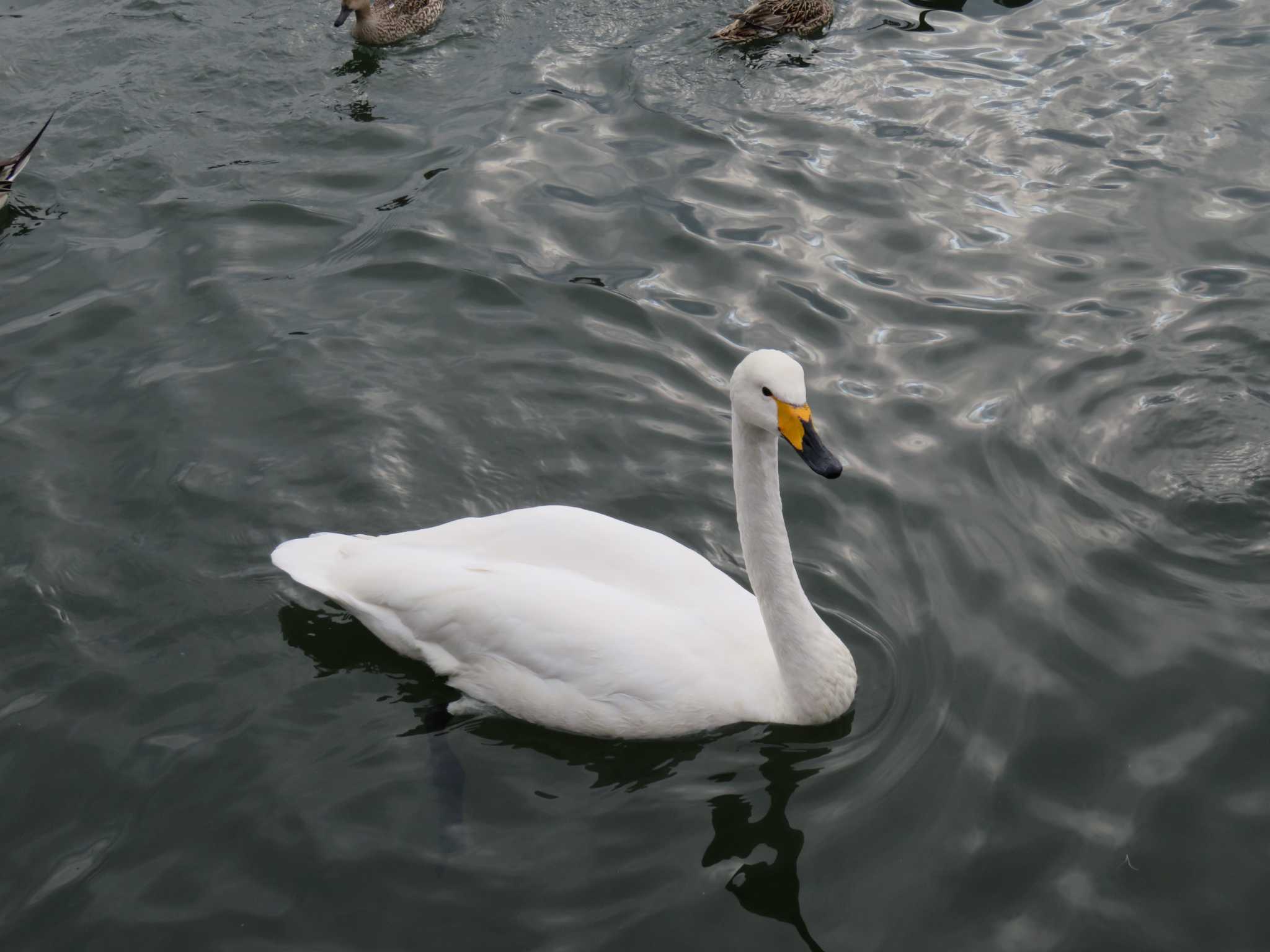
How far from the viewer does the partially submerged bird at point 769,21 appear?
11.0 m

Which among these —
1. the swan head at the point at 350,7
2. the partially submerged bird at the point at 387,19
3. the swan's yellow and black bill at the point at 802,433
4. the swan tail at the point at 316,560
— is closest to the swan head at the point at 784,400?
the swan's yellow and black bill at the point at 802,433

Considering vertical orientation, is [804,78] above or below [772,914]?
above

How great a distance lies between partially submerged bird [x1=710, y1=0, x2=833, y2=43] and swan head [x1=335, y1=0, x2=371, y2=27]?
3.00m

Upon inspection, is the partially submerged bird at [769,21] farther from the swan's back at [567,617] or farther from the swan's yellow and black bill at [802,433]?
the swan's yellow and black bill at [802,433]

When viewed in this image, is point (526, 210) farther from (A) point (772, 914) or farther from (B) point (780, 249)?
(A) point (772, 914)

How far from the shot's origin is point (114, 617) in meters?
6.02

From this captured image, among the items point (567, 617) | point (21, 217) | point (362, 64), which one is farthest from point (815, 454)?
point (362, 64)

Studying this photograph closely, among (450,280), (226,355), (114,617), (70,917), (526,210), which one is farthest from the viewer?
(526,210)

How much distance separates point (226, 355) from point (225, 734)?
3024 mm

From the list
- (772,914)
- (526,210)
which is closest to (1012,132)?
(526,210)

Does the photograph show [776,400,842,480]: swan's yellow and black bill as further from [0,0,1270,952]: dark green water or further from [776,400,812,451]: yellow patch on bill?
[0,0,1270,952]: dark green water

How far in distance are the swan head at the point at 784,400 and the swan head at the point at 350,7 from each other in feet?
25.5

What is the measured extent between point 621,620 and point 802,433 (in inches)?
42.6

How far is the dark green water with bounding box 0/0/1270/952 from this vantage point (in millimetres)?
4879
